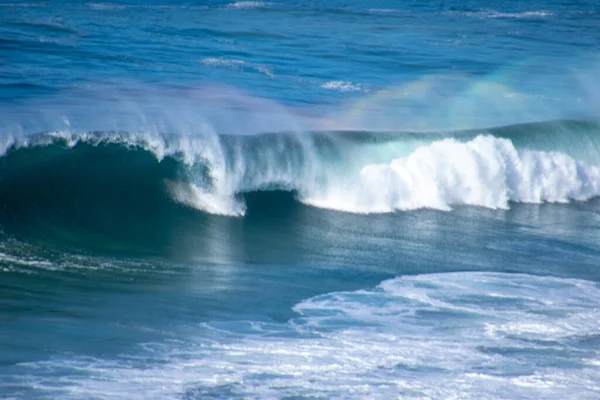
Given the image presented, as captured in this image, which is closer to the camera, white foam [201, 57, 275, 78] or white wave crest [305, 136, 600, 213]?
white wave crest [305, 136, 600, 213]

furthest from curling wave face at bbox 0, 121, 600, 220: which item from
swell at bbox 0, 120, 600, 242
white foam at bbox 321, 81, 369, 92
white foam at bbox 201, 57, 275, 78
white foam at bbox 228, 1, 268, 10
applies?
white foam at bbox 228, 1, 268, 10

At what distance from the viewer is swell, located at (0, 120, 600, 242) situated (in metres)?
9.99

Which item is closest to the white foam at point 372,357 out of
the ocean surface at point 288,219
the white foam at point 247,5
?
the ocean surface at point 288,219

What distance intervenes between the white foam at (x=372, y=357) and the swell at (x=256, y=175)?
3372mm

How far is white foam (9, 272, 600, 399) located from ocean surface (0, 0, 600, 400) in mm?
21

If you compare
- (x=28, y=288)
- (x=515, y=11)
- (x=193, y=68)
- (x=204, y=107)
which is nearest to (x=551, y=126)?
(x=204, y=107)

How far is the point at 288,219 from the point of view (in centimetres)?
1062

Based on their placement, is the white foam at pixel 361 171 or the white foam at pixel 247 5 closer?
the white foam at pixel 361 171

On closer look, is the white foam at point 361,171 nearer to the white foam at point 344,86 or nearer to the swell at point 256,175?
the swell at point 256,175

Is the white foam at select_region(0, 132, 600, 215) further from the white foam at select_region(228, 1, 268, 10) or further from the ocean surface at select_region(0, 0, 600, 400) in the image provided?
the white foam at select_region(228, 1, 268, 10)

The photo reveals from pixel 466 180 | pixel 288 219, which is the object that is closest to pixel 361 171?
pixel 466 180

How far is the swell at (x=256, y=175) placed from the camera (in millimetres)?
9992

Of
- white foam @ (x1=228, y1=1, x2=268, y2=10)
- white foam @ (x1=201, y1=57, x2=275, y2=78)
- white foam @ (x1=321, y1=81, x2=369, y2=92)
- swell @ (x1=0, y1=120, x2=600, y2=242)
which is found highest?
white foam @ (x1=228, y1=1, x2=268, y2=10)

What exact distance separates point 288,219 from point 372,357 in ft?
16.0
